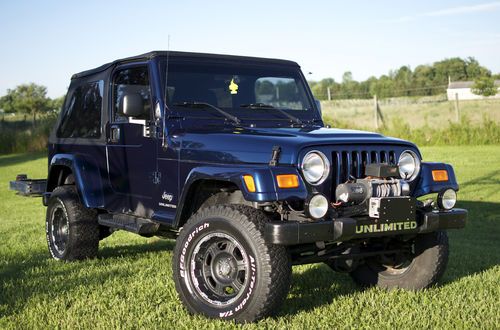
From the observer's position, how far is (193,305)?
5004 mm

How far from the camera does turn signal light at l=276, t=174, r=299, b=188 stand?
15.3 feet

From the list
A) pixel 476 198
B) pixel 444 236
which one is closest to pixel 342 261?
pixel 444 236

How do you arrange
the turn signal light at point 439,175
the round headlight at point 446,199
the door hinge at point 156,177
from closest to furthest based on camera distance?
1. the round headlight at point 446,199
2. the turn signal light at point 439,175
3. the door hinge at point 156,177

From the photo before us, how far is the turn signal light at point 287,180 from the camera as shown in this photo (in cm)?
465

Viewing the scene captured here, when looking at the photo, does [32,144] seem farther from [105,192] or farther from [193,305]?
[193,305]

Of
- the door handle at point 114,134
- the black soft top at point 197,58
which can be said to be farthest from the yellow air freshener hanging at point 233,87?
the door handle at point 114,134

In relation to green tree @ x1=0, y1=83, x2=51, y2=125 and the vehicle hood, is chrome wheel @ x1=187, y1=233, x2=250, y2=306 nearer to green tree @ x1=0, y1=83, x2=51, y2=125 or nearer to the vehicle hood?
the vehicle hood

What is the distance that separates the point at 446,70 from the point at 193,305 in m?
88.3

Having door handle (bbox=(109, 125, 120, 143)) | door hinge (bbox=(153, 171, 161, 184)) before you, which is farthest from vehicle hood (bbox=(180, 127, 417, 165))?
door handle (bbox=(109, 125, 120, 143))

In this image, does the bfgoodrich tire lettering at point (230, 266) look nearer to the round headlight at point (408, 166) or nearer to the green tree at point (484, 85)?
the round headlight at point (408, 166)

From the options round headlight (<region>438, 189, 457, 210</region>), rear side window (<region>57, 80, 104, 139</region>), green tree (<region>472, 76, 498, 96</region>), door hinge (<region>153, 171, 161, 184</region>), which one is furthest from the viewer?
green tree (<region>472, 76, 498, 96</region>)

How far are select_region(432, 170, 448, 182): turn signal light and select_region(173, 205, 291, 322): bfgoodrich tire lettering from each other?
163cm

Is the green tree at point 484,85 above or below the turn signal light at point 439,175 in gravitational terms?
above

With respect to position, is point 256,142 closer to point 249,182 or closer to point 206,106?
point 249,182
